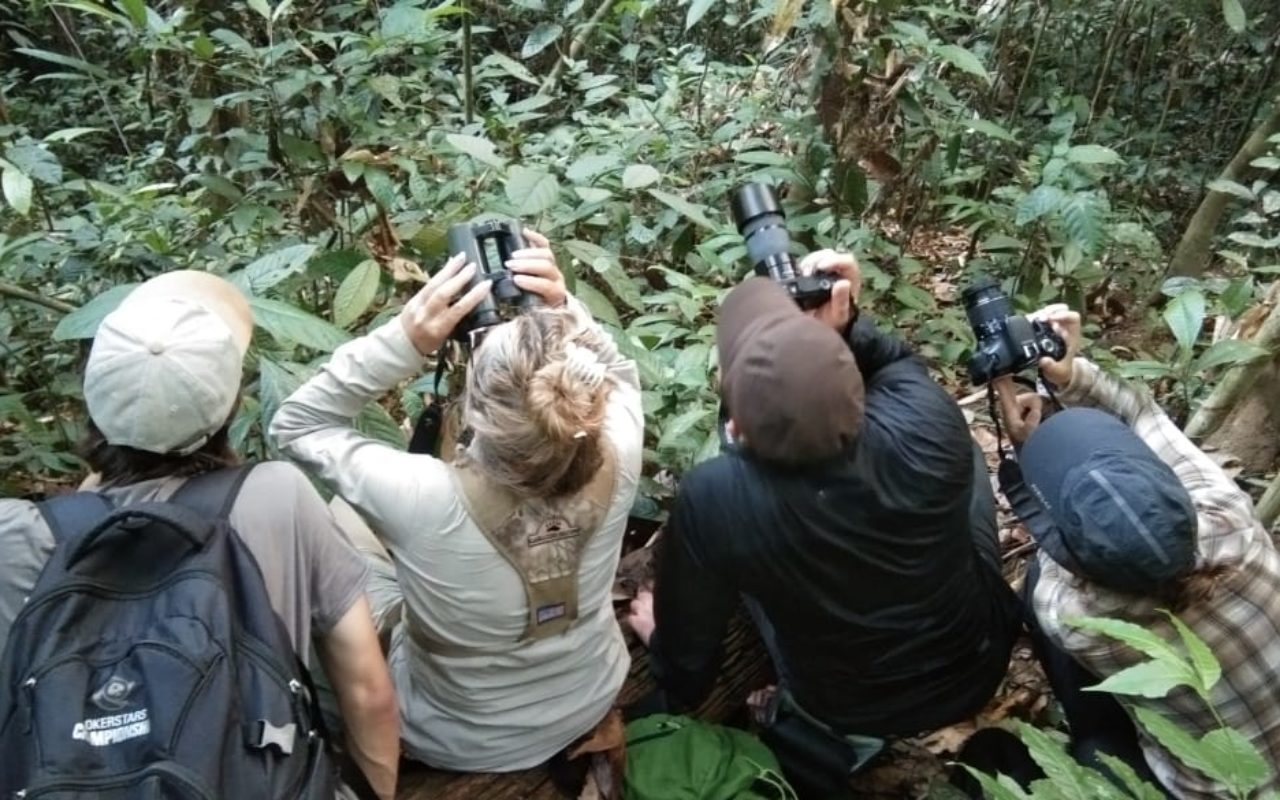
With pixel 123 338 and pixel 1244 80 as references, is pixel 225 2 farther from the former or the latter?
pixel 1244 80

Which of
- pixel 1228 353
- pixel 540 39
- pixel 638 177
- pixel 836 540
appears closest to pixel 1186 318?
pixel 1228 353

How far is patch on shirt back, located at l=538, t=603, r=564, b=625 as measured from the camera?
1979 mm

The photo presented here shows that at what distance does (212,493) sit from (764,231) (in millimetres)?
1373

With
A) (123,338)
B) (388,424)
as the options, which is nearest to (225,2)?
(388,424)

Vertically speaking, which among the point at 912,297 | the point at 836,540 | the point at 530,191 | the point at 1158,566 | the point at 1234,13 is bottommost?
the point at 912,297

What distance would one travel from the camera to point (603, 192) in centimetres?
284

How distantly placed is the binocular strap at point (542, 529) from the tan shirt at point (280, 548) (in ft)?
0.77

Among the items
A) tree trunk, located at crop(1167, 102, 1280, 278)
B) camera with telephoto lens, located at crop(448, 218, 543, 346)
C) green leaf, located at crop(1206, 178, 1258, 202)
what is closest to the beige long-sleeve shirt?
camera with telephoto lens, located at crop(448, 218, 543, 346)

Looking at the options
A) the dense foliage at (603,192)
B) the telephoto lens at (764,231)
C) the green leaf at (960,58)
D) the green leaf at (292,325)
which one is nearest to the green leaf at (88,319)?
the dense foliage at (603,192)

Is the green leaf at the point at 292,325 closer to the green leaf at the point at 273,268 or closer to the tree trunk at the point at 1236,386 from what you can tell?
the green leaf at the point at 273,268

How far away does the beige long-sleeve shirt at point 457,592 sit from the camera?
6.07 ft

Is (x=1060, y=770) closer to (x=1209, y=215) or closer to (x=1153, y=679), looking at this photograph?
(x=1153, y=679)

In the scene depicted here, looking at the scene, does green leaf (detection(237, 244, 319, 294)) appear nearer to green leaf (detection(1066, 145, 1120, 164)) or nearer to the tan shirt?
the tan shirt

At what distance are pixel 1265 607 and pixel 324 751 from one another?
Result: 1.70 m
